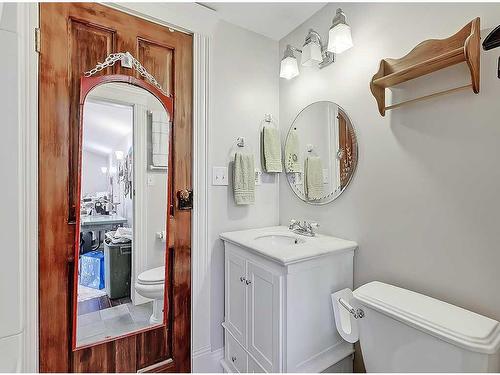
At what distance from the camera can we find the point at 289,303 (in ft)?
3.91

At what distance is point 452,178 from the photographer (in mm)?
1062

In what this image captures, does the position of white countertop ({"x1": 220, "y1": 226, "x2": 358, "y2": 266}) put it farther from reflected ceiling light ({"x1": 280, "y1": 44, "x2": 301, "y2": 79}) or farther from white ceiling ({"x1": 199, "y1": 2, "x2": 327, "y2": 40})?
white ceiling ({"x1": 199, "y1": 2, "x2": 327, "y2": 40})

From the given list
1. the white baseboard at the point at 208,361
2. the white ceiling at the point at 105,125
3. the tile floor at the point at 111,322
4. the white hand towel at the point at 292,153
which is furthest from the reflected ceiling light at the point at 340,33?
the white baseboard at the point at 208,361

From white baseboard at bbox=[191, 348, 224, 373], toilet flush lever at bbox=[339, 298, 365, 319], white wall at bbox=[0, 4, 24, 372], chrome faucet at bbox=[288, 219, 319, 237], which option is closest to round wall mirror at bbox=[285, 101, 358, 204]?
chrome faucet at bbox=[288, 219, 319, 237]

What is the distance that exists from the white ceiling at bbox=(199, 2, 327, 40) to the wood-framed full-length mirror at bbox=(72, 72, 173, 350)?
719 millimetres

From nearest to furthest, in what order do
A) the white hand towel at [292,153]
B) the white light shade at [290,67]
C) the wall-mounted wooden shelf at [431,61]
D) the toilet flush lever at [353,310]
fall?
the wall-mounted wooden shelf at [431,61], the toilet flush lever at [353,310], the white light shade at [290,67], the white hand towel at [292,153]

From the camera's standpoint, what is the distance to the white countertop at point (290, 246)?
3.94 feet

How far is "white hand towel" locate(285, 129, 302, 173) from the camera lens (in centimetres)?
184

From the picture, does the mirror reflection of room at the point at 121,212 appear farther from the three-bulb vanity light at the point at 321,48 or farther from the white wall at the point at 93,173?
the three-bulb vanity light at the point at 321,48

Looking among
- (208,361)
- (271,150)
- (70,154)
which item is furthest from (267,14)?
(208,361)

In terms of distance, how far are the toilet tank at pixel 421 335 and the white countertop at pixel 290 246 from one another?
0.25 metres

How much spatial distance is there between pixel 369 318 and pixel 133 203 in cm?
132

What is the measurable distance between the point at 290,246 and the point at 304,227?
335mm

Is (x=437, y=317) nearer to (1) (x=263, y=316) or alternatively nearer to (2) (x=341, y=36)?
(1) (x=263, y=316)
